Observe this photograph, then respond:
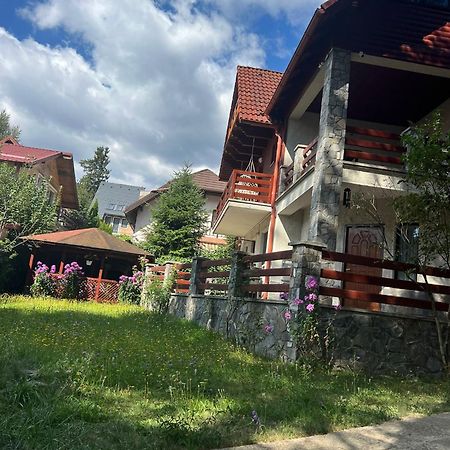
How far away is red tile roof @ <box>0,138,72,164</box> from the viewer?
1032 inches

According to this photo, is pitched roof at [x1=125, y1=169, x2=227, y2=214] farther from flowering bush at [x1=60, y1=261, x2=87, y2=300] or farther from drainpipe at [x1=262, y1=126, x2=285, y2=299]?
drainpipe at [x1=262, y1=126, x2=285, y2=299]

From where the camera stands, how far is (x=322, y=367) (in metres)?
6.89

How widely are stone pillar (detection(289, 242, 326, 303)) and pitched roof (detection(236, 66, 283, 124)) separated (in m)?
7.75

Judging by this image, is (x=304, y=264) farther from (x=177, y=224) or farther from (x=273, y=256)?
(x=177, y=224)

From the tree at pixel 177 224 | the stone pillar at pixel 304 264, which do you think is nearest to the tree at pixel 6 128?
the tree at pixel 177 224

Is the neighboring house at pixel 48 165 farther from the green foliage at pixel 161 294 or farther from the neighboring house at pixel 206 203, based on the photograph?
the green foliage at pixel 161 294

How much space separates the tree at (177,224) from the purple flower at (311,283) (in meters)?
19.7

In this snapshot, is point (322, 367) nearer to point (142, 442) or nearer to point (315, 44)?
point (142, 442)

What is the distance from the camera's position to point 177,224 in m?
27.9

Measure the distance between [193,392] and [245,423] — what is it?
1.10m

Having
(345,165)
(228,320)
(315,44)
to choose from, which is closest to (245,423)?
(228,320)

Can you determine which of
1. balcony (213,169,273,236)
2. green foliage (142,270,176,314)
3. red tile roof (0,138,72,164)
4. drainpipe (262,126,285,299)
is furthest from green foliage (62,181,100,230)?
drainpipe (262,126,285,299)

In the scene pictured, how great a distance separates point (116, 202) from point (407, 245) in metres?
52.8

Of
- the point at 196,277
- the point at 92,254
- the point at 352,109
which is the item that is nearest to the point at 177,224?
the point at 92,254
